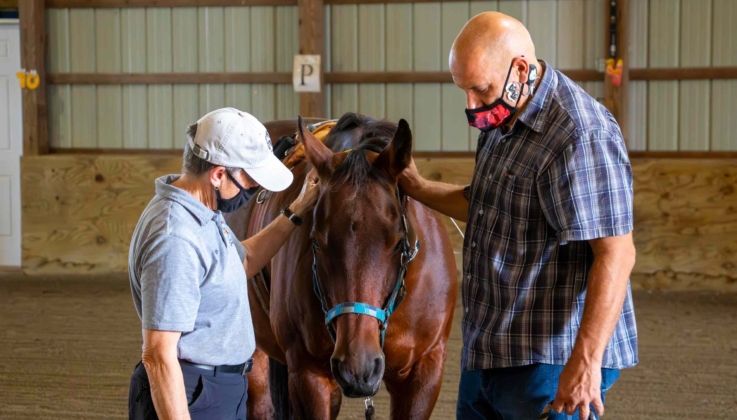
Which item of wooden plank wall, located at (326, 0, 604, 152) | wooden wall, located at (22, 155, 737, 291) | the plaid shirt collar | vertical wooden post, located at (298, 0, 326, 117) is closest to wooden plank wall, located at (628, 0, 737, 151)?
wooden plank wall, located at (326, 0, 604, 152)

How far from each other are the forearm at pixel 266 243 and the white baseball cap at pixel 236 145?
0.42m

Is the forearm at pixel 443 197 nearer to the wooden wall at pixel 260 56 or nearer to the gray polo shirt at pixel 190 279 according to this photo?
the gray polo shirt at pixel 190 279

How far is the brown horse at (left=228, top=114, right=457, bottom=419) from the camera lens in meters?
2.03

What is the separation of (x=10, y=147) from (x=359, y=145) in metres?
6.95

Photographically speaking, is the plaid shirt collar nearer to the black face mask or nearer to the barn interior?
the black face mask

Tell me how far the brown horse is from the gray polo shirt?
0.27 m

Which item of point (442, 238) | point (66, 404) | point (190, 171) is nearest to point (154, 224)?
point (190, 171)

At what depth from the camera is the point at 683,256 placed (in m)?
6.94

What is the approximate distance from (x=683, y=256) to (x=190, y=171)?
19.8 feet

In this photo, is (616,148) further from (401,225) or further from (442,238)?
(442,238)

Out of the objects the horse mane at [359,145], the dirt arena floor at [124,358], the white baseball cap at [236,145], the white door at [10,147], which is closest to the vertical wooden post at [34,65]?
the white door at [10,147]

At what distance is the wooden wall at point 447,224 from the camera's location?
22.6ft

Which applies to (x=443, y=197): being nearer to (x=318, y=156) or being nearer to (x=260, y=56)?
(x=318, y=156)

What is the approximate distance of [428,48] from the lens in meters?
7.70
